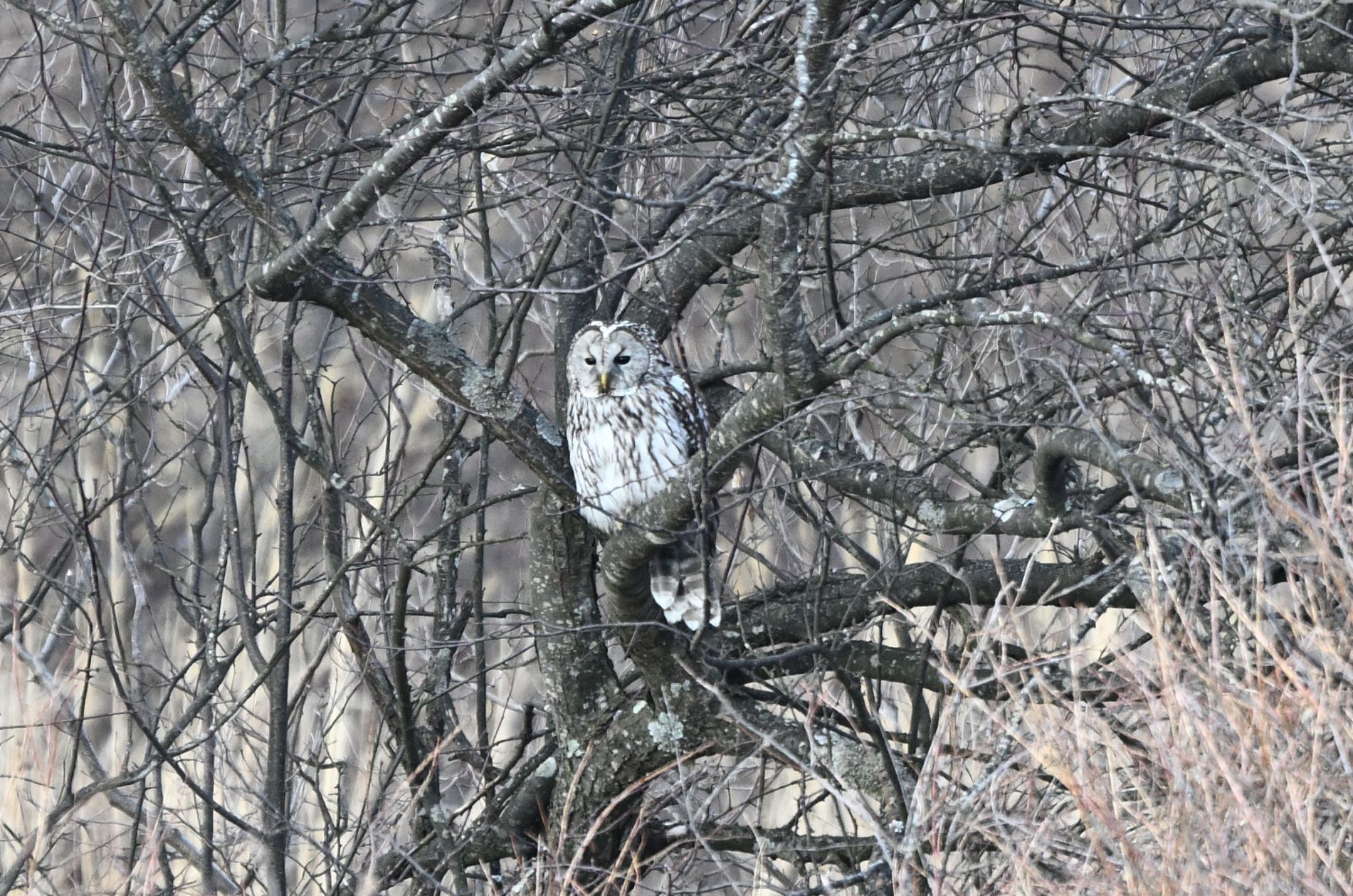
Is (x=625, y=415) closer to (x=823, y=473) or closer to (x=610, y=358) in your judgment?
(x=610, y=358)

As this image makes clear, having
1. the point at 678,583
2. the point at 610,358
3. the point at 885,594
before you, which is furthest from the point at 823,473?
the point at 610,358

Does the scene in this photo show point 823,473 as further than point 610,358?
No

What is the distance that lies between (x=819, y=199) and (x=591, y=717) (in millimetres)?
1535

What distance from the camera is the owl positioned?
4406 millimetres

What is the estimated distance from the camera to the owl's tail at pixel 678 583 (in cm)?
417

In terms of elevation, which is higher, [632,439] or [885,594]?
[632,439]

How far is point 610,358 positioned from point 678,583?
711mm

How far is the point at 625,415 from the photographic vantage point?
4.49 meters

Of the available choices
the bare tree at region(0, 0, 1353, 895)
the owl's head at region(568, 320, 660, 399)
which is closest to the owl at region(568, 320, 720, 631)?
the owl's head at region(568, 320, 660, 399)

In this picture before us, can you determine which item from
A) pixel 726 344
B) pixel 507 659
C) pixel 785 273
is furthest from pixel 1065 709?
pixel 726 344

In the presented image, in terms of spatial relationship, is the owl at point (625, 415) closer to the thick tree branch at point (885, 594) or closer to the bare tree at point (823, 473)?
the bare tree at point (823, 473)

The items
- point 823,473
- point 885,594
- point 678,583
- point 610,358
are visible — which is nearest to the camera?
point 823,473

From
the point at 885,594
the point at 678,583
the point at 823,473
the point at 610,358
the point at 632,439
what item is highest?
the point at 610,358

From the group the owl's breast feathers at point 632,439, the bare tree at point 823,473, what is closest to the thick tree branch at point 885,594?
the bare tree at point 823,473
